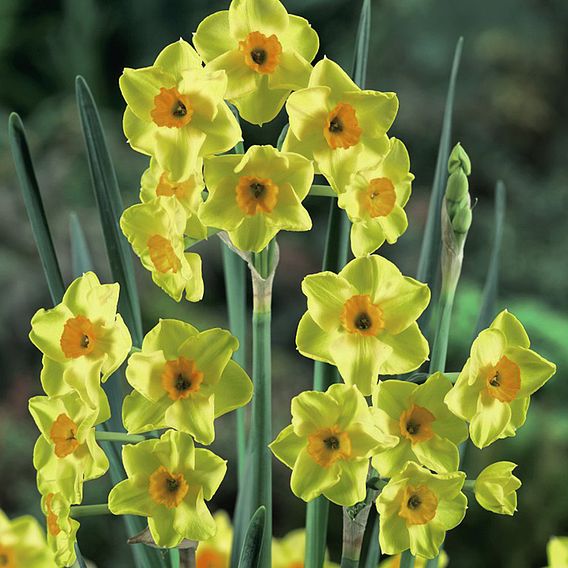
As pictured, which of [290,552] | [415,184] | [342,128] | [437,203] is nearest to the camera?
[342,128]

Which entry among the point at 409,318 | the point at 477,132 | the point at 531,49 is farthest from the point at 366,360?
the point at 531,49

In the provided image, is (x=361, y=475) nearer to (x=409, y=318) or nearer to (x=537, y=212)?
(x=409, y=318)

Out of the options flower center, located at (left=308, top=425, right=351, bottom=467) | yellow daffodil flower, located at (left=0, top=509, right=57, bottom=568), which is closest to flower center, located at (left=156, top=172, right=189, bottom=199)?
flower center, located at (left=308, top=425, right=351, bottom=467)

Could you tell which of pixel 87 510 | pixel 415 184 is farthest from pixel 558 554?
pixel 415 184

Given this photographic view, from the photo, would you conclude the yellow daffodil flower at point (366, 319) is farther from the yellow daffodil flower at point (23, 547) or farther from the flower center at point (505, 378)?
the yellow daffodil flower at point (23, 547)

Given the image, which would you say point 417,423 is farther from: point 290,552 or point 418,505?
point 290,552

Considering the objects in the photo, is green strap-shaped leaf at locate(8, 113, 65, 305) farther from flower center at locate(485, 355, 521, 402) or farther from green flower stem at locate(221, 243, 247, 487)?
flower center at locate(485, 355, 521, 402)
